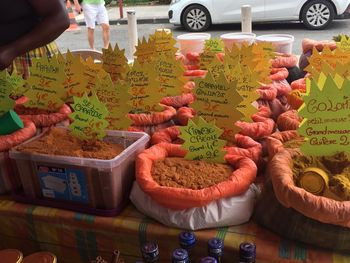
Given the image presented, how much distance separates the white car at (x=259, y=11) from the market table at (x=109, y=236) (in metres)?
5.34

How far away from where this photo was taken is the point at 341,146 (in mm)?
959

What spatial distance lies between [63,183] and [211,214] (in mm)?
410

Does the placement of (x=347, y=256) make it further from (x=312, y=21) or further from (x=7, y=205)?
(x=312, y=21)

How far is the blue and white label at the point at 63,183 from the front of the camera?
1.05 m

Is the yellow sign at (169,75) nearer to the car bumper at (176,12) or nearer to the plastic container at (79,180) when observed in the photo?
the plastic container at (79,180)

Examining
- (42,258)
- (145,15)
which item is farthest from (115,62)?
(145,15)

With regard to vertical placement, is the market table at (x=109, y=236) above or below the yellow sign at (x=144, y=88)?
below

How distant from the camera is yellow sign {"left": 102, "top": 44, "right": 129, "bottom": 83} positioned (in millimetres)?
1637

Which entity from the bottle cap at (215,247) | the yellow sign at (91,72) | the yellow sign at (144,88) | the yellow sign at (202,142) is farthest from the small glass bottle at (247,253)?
the yellow sign at (91,72)

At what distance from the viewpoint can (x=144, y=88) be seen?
1347 mm

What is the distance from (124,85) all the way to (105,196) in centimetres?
33

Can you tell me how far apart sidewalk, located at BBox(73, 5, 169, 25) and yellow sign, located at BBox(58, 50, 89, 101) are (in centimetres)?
671

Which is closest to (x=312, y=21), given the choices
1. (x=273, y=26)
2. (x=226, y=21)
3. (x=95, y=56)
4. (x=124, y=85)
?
(x=273, y=26)

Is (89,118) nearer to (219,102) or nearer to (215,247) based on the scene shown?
(219,102)
